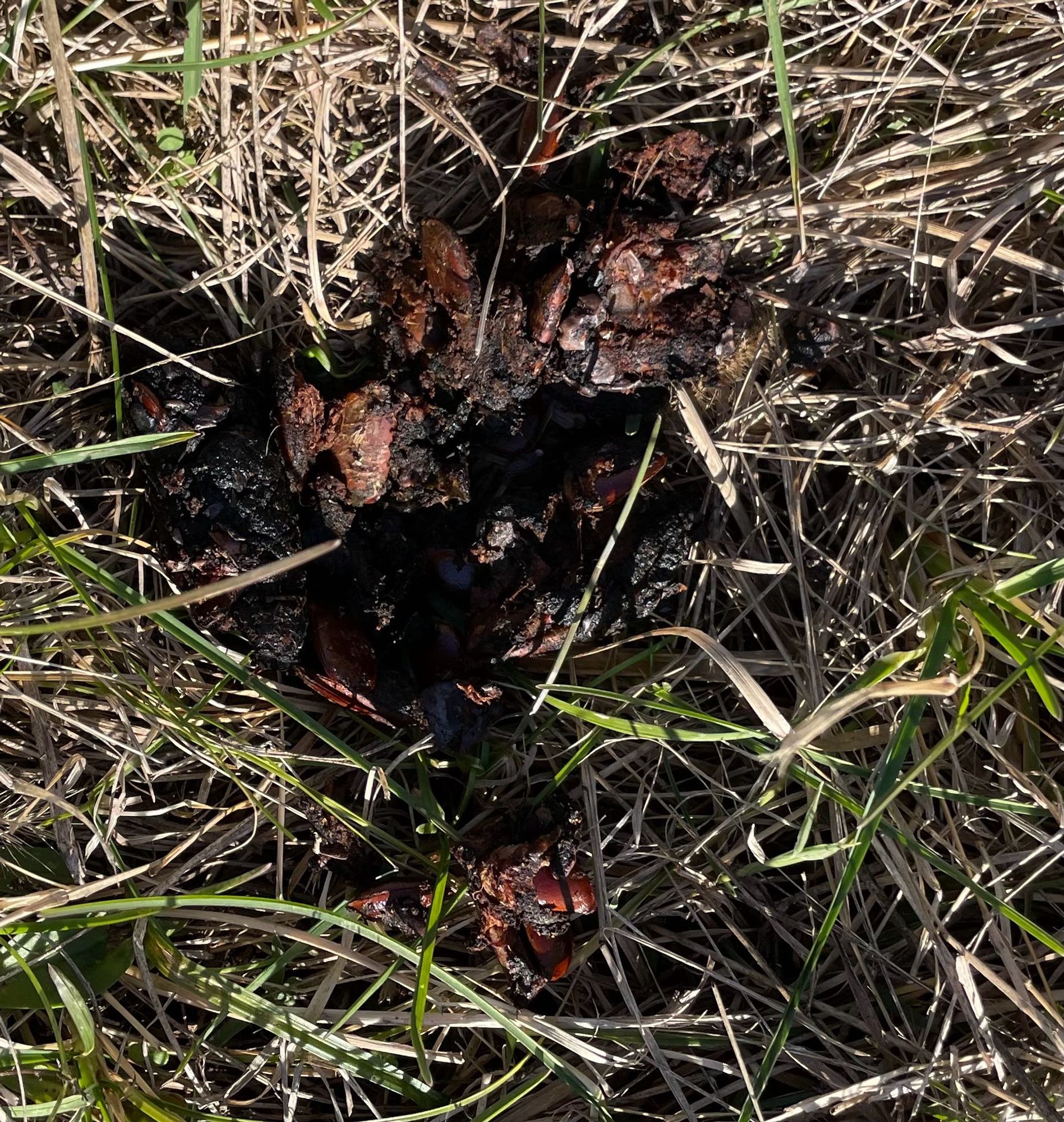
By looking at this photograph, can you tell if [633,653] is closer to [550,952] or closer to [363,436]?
[550,952]

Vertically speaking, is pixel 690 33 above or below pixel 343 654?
above

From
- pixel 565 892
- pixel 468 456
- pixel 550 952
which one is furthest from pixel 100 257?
pixel 550 952

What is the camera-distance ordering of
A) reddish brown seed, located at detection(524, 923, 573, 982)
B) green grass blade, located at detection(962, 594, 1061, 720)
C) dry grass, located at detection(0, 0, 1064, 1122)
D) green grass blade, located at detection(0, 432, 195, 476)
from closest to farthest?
green grass blade, located at detection(962, 594, 1061, 720)
green grass blade, located at detection(0, 432, 195, 476)
dry grass, located at detection(0, 0, 1064, 1122)
reddish brown seed, located at detection(524, 923, 573, 982)

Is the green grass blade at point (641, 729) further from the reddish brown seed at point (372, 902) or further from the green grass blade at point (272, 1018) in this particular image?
the green grass blade at point (272, 1018)

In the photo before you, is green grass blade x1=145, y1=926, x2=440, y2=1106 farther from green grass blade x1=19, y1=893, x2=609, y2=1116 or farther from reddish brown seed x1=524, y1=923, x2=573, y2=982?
reddish brown seed x1=524, y1=923, x2=573, y2=982

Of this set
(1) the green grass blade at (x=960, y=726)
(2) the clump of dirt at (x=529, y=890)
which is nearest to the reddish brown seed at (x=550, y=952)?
(2) the clump of dirt at (x=529, y=890)

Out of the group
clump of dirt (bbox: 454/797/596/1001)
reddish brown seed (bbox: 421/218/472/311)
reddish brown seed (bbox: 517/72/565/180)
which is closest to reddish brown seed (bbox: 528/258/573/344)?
reddish brown seed (bbox: 421/218/472/311)
